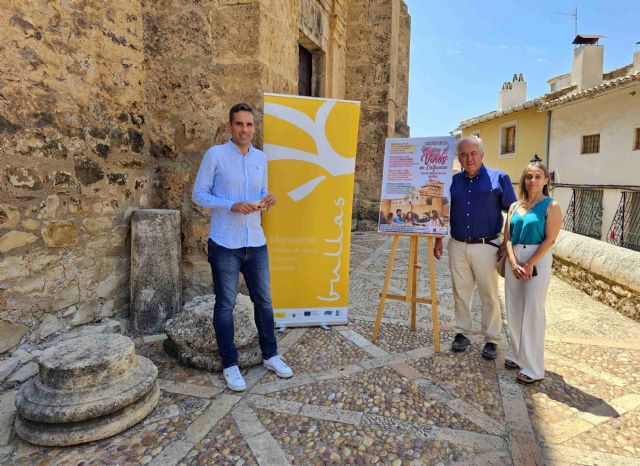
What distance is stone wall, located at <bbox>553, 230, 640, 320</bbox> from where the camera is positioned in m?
4.12

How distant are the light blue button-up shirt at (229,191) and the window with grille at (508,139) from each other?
1819 cm

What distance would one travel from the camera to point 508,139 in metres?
18.8

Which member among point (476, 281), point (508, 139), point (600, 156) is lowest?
point (476, 281)

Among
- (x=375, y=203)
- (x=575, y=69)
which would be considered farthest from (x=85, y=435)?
(x=575, y=69)

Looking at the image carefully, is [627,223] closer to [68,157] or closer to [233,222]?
[233,222]

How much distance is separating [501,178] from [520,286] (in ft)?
2.61

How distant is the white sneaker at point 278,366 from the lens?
2826mm

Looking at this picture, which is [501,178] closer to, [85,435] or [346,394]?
[346,394]

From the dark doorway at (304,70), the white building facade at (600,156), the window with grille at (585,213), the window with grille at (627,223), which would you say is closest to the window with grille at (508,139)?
the white building facade at (600,156)

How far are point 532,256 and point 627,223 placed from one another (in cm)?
1259

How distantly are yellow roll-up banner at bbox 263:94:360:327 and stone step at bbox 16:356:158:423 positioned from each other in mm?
1580

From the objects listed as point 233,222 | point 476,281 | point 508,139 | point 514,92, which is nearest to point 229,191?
point 233,222

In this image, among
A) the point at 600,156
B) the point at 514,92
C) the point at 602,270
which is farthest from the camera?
the point at 514,92

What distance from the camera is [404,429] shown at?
2277 mm
